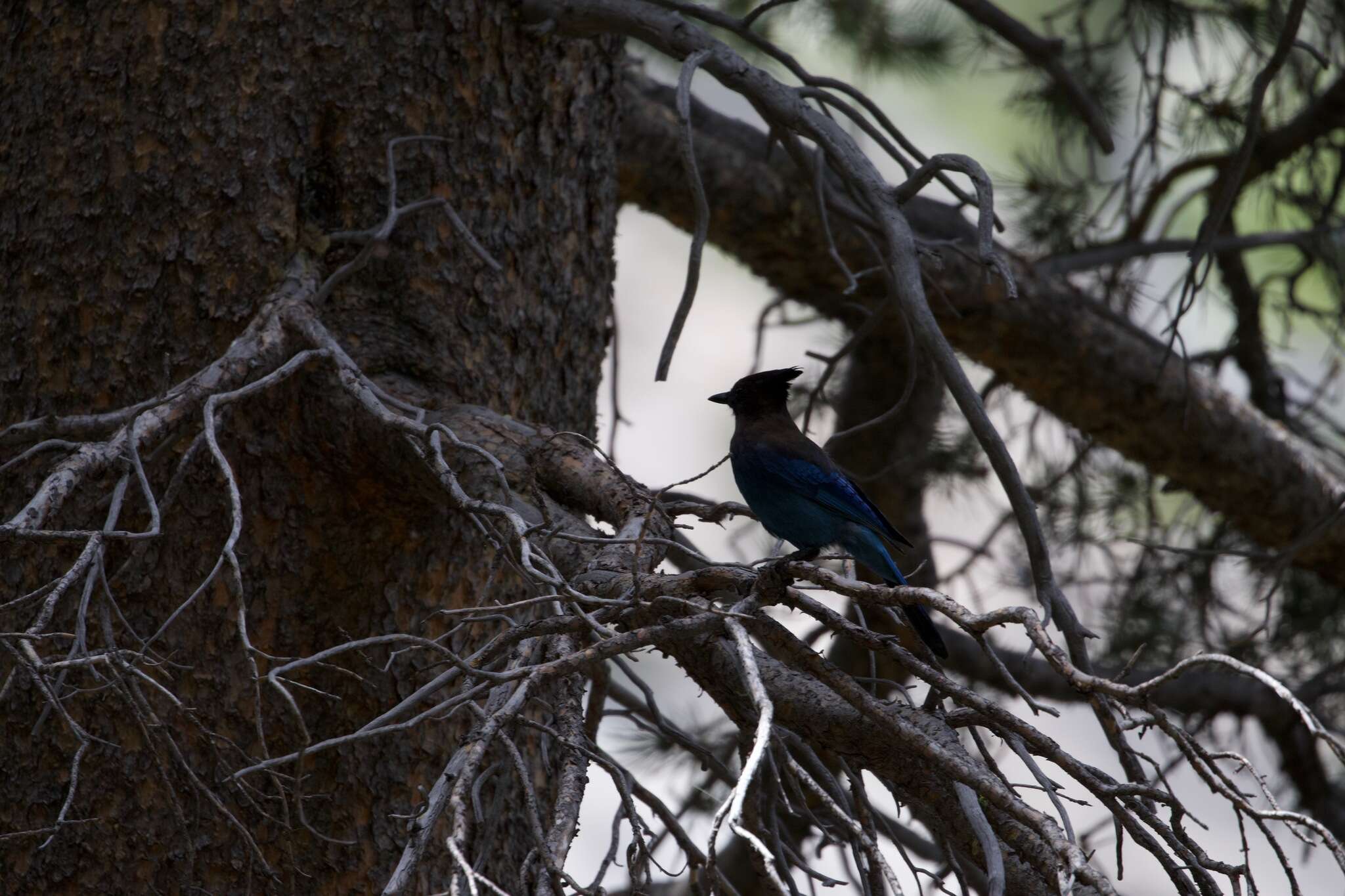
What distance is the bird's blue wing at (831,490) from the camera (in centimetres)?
315

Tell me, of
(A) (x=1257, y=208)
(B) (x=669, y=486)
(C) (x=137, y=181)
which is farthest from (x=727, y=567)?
(A) (x=1257, y=208)

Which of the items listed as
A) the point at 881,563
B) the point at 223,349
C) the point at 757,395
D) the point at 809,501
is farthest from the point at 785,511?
the point at 223,349


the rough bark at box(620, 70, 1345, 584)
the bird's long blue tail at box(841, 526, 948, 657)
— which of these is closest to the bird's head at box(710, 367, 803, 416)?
the bird's long blue tail at box(841, 526, 948, 657)

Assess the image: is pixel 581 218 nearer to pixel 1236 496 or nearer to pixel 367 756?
pixel 367 756

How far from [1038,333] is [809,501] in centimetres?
133

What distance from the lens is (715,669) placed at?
205cm

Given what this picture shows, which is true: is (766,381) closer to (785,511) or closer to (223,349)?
(785,511)

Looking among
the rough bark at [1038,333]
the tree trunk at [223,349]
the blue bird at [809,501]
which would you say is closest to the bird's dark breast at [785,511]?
the blue bird at [809,501]

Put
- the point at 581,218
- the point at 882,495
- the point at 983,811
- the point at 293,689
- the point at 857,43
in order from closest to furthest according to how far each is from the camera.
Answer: the point at 983,811
the point at 293,689
the point at 581,218
the point at 882,495
the point at 857,43

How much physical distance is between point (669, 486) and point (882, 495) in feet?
9.13

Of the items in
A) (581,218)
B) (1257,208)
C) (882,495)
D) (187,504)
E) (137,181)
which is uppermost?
(1257,208)

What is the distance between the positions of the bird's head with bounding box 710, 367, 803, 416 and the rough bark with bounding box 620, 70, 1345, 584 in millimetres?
738

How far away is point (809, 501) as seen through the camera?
10.5 feet

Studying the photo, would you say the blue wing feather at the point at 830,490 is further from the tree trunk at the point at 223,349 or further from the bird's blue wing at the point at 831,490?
the tree trunk at the point at 223,349
